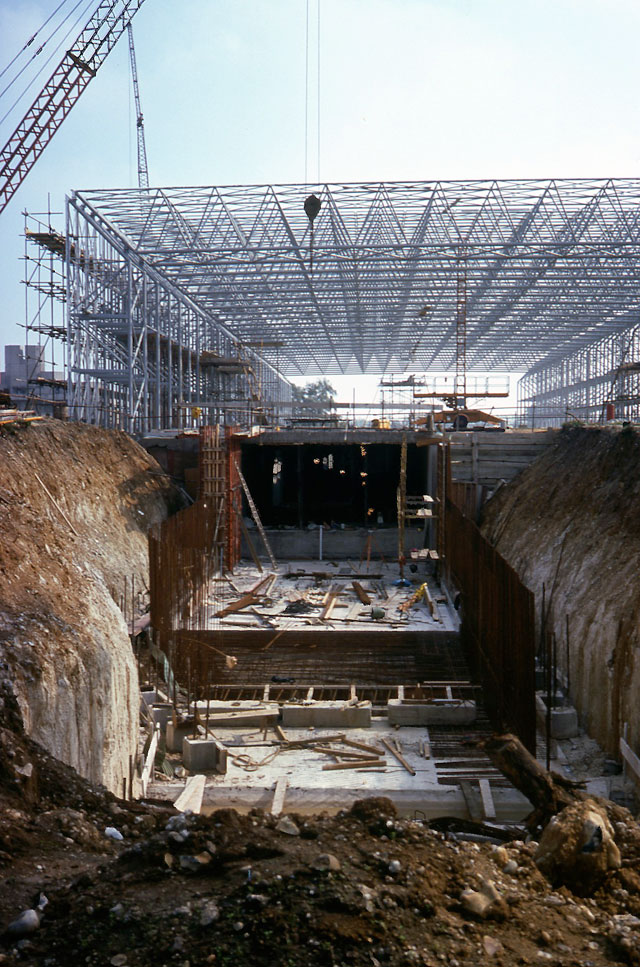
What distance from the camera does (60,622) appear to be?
9.49m

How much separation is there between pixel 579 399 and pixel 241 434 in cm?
4038

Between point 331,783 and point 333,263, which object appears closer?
point 331,783

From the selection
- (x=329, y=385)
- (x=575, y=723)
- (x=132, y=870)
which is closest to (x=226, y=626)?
(x=575, y=723)

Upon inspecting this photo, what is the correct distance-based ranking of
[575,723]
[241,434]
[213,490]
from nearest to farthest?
1. [575,723]
2. [213,490]
3. [241,434]

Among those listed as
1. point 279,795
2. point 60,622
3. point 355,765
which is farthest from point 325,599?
point 60,622

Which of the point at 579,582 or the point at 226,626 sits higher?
the point at 579,582

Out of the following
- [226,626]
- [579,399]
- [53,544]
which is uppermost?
[579,399]

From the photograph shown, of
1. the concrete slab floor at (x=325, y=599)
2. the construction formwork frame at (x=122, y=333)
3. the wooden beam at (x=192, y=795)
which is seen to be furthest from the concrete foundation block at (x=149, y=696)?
the construction formwork frame at (x=122, y=333)

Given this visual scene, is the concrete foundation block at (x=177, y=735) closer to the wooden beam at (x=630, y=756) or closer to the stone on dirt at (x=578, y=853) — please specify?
the wooden beam at (x=630, y=756)

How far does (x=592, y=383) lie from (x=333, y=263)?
1088 inches

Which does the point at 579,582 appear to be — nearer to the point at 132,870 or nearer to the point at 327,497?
the point at 132,870

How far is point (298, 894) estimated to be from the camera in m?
5.04

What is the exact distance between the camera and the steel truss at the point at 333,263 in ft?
99.0

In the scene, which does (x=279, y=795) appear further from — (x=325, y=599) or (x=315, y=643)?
(x=325, y=599)
